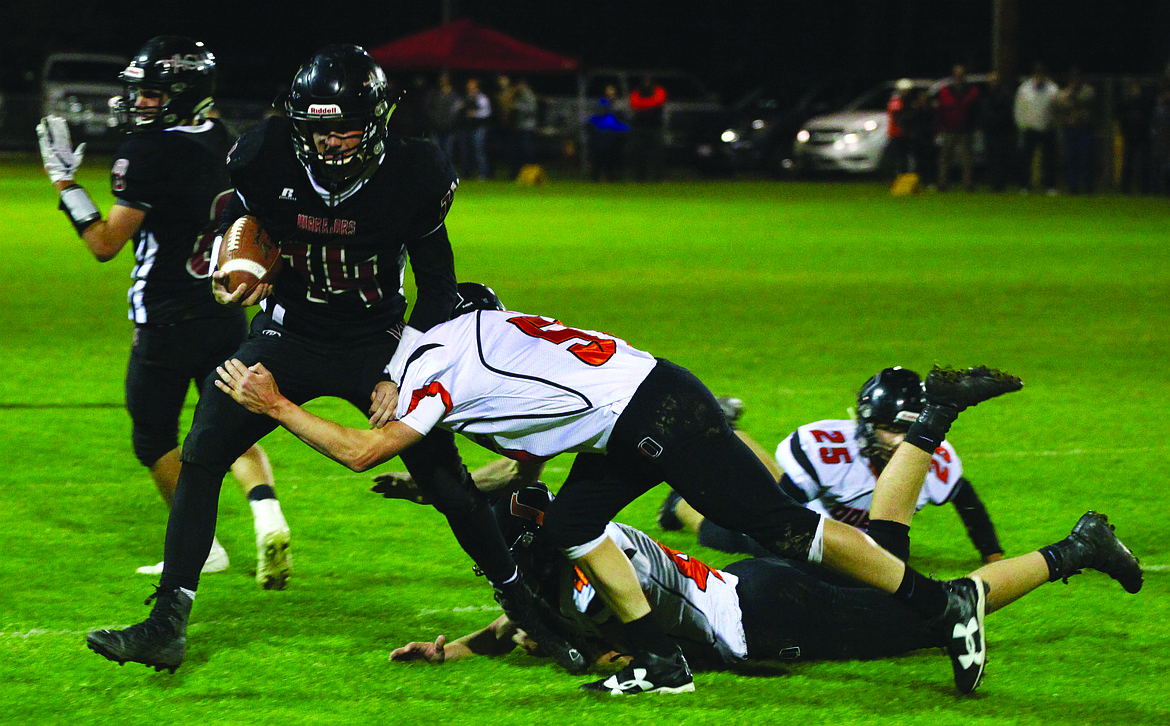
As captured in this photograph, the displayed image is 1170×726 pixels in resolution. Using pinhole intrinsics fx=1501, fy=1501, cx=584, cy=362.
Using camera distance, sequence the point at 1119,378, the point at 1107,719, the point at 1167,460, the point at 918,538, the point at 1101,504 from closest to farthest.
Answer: the point at 1107,719, the point at 918,538, the point at 1101,504, the point at 1167,460, the point at 1119,378

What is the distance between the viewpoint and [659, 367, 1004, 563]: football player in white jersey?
5.11 metres

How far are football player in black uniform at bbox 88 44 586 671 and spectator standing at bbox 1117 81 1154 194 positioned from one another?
22348 millimetres

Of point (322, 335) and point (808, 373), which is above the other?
point (322, 335)

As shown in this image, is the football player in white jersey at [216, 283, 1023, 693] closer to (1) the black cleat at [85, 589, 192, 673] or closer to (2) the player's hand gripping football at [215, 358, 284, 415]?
(2) the player's hand gripping football at [215, 358, 284, 415]

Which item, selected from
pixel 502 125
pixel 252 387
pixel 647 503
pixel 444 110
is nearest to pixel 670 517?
pixel 647 503

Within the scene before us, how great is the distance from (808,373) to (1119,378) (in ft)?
6.35

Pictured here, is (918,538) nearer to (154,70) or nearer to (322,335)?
(322,335)

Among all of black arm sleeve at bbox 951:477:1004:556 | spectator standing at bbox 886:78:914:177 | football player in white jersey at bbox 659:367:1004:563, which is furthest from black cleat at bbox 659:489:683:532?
spectator standing at bbox 886:78:914:177

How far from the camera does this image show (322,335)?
440 cm

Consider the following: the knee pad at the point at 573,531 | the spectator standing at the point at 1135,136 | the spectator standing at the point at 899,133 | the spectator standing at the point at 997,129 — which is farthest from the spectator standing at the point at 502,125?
the knee pad at the point at 573,531

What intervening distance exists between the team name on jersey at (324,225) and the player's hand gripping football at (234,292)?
21 centimetres

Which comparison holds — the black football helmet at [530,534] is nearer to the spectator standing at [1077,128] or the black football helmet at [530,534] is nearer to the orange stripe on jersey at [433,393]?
the orange stripe on jersey at [433,393]

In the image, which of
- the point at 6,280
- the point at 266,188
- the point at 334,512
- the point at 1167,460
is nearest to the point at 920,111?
the point at 6,280

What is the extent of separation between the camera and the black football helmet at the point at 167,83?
5309 mm
